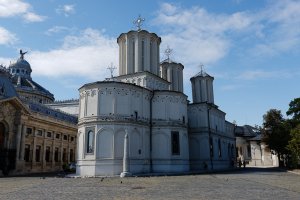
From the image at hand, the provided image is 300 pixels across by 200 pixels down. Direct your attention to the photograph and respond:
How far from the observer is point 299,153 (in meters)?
43.1

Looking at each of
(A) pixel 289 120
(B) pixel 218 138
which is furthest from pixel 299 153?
(B) pixel 218 138

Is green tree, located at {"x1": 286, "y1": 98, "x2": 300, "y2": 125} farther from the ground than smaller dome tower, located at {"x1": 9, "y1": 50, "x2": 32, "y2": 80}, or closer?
closer

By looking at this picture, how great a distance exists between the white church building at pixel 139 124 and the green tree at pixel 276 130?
11328 mm

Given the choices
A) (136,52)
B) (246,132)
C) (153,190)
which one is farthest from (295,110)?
(246,132)

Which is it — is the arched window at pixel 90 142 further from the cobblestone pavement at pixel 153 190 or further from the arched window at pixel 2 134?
the arched window at pixel 2 134

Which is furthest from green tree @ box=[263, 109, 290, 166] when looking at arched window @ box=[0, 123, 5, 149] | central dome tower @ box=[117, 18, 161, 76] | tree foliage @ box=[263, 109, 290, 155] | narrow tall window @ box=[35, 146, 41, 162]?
arched window @ box=[0, 123, 5, 149]

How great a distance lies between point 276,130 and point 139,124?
2924cm

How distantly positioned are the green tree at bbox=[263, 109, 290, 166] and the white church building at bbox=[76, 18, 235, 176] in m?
11.3

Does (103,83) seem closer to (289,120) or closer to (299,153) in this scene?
(299,153)

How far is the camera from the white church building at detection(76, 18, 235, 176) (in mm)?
36719

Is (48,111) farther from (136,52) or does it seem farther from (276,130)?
(276,130)

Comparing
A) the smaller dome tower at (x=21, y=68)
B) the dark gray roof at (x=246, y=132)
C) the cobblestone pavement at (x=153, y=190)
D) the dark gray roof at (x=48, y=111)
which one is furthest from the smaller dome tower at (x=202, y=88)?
the dark gray roof at (x=246, y=132)

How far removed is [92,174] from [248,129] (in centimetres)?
8617

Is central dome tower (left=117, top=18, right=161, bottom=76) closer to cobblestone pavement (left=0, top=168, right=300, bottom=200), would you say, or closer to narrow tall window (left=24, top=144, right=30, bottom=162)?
narrow tall window (left=24, top=144, right=30, bottom=162)
